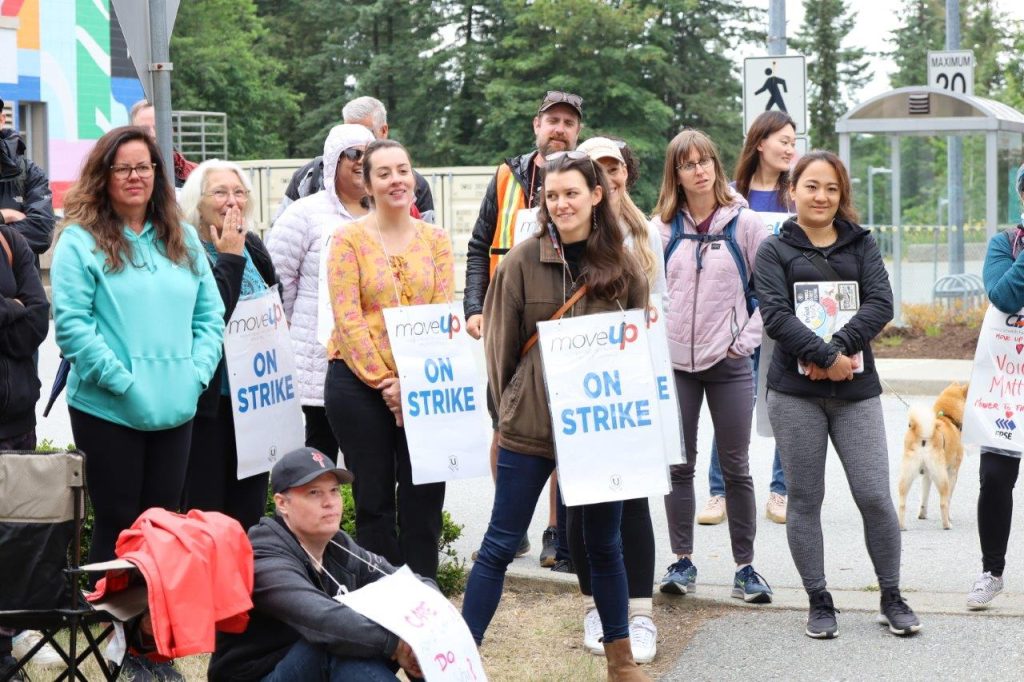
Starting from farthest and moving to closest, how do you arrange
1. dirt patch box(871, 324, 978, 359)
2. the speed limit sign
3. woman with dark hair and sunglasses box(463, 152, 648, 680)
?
the speed limit sign → dirt patch box(871, 324, 978, 359) → woman with dark hair and sunglasses box(463, 152, 648, 680)

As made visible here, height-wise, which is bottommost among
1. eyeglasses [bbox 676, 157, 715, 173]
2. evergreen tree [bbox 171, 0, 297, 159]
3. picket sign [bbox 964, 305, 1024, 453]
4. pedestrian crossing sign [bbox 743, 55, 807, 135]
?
picket sign [bbox 964, 305, 1024, 453]

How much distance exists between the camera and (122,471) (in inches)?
213

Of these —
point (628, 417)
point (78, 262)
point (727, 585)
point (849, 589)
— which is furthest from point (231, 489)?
point (849, 589)

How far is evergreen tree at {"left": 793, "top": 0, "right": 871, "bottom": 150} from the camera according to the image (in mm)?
76188

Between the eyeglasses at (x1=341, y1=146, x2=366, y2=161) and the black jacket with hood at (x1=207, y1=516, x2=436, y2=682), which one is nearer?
the black jacket with hood at (x1=207, y1=516, x2=436, y2=682)

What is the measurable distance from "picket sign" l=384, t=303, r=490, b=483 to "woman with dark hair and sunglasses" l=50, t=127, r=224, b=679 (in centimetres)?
76

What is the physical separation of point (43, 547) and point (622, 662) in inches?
82.2

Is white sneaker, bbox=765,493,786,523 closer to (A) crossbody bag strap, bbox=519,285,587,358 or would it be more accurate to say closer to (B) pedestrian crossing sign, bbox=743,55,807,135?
(A) crossbody bag strap, bbox=519,285,587,358

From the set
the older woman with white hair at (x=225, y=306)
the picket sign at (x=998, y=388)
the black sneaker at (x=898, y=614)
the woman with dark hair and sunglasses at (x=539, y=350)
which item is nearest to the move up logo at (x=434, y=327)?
the woman with dark hair and sunglasses at (x=539, y=350)

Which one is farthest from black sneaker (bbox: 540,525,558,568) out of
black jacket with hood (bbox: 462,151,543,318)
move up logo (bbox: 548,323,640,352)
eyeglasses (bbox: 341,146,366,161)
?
move up logo (bbox: 548,323,640,352)

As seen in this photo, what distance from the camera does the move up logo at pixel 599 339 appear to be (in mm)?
5203

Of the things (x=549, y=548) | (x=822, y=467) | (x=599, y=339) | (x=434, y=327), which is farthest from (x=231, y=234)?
(x=822, y=467)

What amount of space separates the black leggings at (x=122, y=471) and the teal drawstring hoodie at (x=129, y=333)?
0.20 feet

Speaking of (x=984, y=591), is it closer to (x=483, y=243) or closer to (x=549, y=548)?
(x=549, y=548)
